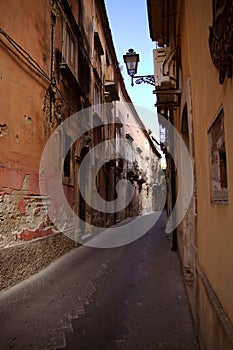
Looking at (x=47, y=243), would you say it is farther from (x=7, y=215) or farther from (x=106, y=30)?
(x=106, y=30)

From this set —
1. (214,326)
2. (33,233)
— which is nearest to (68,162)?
(33,233)

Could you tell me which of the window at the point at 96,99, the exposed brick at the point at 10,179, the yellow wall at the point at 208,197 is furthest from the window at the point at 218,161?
the window at the point at 96,99

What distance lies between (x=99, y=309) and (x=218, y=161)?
2806 mm

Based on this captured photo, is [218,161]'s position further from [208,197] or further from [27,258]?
[27,258]

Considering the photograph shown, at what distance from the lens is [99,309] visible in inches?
162

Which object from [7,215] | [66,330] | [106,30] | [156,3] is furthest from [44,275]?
[106,30]

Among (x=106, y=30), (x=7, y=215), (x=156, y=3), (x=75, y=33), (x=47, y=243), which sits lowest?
(x=47, y=243)

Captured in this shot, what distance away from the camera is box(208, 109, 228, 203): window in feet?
6.57

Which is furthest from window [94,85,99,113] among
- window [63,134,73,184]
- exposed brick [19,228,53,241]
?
exposed brick [19,228,53,241]

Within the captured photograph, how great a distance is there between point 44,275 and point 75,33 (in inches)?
276

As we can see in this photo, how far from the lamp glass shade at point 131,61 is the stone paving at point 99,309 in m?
4.85

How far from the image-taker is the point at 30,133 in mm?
6152

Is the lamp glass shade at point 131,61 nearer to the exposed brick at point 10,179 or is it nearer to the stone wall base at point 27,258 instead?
the exposed brick at point 10,179

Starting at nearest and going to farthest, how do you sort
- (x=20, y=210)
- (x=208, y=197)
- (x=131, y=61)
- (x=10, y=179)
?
(x=208, y=197) → (x=10, y=179) → (x=20, y=210) → (x=131, y=61)
